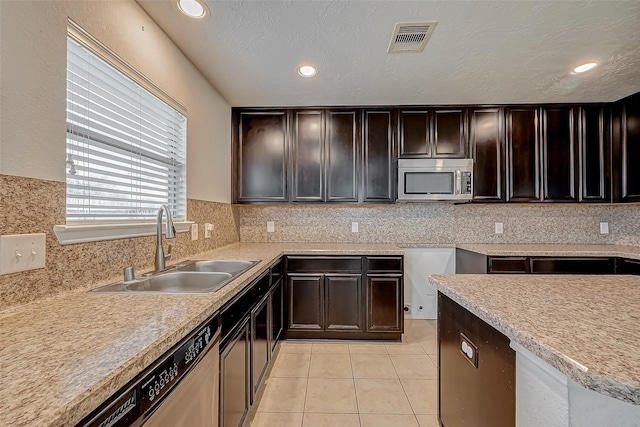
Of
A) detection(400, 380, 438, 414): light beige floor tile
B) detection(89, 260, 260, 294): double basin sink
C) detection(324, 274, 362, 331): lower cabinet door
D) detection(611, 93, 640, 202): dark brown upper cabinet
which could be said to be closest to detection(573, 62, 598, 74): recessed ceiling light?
detection(611, 93, 640, 202): dark brown upper cabinet

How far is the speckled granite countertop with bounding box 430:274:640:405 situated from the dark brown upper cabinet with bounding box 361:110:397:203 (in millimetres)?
1672

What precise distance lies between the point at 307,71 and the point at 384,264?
180 cm

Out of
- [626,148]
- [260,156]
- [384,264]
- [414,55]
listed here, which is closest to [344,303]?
[384,264]

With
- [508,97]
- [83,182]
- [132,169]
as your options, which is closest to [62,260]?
[83,182]

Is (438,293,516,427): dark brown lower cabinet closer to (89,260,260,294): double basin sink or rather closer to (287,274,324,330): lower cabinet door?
(89,260,260,294): double basin sink

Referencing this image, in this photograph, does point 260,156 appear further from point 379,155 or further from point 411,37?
point 411,37

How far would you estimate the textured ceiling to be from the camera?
163 cm

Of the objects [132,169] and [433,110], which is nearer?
[132,169]

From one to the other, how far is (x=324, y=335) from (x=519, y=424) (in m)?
2.02

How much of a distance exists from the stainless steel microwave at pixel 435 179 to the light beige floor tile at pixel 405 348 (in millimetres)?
1390

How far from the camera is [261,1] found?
5.13 feet

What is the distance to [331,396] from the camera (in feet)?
6.36

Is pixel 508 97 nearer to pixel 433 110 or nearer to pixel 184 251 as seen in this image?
pixel 433 110

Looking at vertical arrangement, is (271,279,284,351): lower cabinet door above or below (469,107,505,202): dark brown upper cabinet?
below
